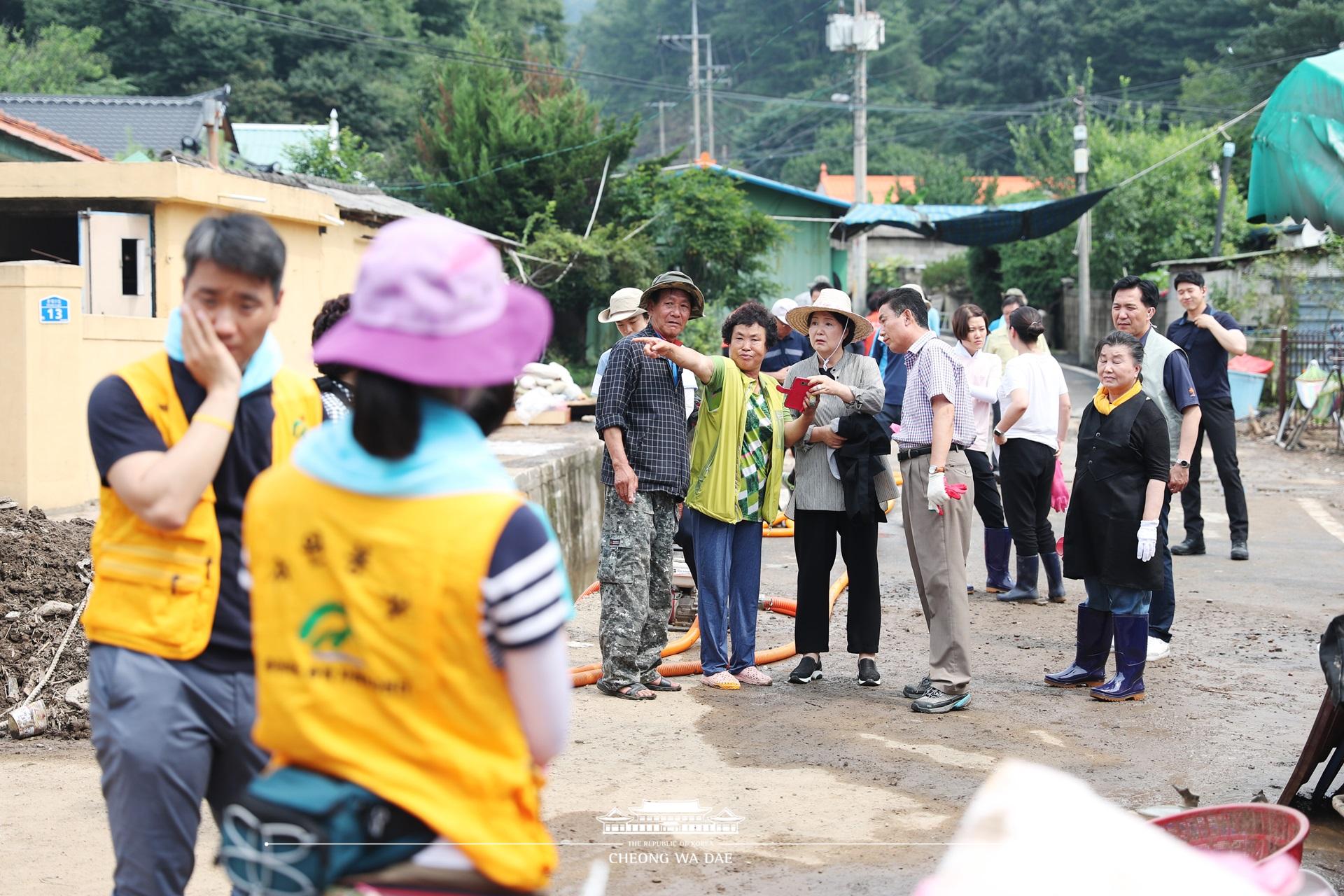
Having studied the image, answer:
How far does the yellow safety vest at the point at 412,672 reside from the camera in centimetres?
191

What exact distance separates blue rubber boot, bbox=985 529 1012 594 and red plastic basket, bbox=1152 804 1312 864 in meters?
5.68

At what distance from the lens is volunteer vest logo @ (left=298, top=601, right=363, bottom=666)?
6.46 ft

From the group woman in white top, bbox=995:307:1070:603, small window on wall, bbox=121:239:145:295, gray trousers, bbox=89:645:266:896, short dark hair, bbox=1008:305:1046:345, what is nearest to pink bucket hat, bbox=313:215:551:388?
gray trousers, bbox=89:645:266:896

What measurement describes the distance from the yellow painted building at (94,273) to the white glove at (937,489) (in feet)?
14.9

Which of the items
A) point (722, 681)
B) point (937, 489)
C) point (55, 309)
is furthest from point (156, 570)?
point (55, 309)

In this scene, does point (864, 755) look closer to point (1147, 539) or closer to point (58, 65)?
point (1147, 539)

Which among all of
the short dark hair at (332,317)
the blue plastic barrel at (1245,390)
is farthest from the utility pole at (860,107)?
the short dark hair at (332,317)

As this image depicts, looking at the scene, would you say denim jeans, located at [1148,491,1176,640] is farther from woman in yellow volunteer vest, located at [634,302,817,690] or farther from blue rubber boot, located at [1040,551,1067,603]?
woman in yellow volunteer vest, located at [634,302,817,690]

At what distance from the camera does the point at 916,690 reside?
644cm

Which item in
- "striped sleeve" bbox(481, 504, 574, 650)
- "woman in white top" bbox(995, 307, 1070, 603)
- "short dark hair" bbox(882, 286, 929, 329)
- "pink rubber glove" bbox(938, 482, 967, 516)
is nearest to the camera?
"striped sleeve" bbox(481, 504, 574, 650)

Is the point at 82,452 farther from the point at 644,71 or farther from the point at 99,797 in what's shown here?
the point at 644,71

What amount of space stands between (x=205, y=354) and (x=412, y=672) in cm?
109

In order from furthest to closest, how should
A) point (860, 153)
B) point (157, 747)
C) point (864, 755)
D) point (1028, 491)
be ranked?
1. point (860, 153)
2. point (1028, 491)
3. point (864, 755)
4. point (157, 747)

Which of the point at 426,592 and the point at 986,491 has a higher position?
the point at 426,592
